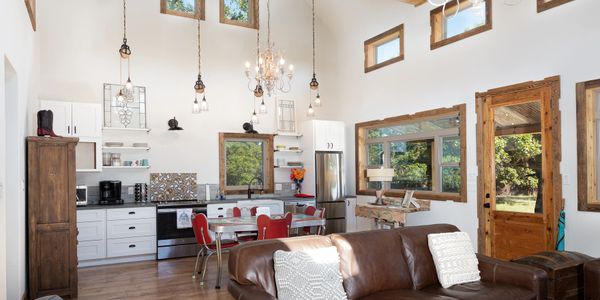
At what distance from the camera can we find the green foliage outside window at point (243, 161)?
8.16 metres

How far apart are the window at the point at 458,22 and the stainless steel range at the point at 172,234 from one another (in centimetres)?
468

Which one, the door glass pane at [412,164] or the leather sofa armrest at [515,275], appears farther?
the door glass pane at [412,164]

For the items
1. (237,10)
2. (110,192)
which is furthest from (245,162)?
(237,10)

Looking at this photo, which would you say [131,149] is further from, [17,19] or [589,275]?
[589,275]

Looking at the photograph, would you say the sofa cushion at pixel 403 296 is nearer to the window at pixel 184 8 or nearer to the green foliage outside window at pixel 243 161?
the green foliage outside window at pixel 243 161

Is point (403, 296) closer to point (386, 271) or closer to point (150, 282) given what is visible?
point (386, 271)

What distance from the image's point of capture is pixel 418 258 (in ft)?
12.1

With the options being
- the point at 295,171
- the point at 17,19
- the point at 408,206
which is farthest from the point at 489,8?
the point at 17,19

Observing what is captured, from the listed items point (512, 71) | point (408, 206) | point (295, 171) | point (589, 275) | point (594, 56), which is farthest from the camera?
point (295, 171)

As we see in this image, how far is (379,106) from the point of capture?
7.89m

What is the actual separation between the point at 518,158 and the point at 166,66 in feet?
19.0

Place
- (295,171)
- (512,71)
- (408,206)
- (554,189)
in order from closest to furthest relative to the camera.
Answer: (554,189) < (512,71) < (408,206) < (295,171)

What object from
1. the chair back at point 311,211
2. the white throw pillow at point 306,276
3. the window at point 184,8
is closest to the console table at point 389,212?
the chair back at point 311,211

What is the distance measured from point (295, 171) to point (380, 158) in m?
1.66
